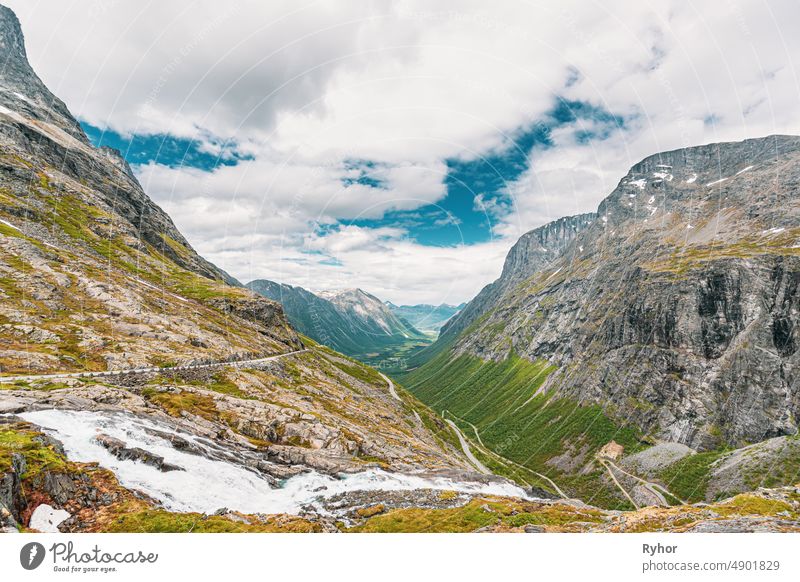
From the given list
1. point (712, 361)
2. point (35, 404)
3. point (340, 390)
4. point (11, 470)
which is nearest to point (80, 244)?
point (340, 390)

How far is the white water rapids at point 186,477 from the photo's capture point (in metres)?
38.9

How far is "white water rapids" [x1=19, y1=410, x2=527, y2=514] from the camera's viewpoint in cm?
3891

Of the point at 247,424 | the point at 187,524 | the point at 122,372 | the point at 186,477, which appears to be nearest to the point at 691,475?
the point at 247,424

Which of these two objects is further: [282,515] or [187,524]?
[282,515]

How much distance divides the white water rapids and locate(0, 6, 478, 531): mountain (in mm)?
288

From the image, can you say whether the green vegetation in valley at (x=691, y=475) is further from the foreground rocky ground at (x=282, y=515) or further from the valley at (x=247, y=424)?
the foreground rocky ground at (x=282, y=515)

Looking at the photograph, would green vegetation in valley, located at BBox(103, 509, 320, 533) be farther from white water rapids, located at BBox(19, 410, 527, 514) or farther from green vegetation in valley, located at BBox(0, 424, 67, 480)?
green vegetation in valley, located at BBox(0, 424, 67, 480)

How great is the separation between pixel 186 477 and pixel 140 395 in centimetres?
3169

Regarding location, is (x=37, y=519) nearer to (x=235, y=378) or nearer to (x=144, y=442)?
(x=144, y=442)

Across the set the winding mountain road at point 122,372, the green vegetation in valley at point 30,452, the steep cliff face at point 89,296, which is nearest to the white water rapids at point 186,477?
the green vegetation in valley at point 30,452

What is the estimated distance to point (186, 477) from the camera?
43.1m

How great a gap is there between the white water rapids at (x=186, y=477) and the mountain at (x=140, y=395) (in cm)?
29

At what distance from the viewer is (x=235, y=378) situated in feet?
306

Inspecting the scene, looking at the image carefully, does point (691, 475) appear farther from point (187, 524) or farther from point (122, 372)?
point (122, 372)
